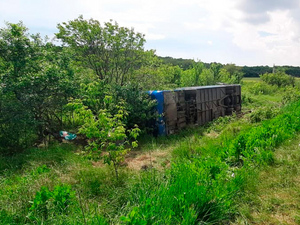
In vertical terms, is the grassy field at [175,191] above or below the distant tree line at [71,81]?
below

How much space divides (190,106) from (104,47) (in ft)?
17.0

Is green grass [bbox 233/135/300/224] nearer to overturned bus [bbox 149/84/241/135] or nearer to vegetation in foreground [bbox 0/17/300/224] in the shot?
vegetation in foreground [bbox 0/17/300/224]

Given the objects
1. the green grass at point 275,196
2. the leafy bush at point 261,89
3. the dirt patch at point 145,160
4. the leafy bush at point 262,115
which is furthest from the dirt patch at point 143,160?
the leafy bush at point 261,89

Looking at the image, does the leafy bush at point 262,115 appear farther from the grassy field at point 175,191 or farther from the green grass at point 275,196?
the green grass at point 275,196

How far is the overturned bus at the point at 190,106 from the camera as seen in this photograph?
29.0 feet

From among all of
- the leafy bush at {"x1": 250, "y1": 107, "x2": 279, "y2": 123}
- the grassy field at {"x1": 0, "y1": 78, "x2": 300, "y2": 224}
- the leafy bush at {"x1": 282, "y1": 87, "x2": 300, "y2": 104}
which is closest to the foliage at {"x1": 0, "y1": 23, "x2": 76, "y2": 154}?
the grassy field at {"x1": 0, "y1": 78, "x2": 300, "y2": 224}

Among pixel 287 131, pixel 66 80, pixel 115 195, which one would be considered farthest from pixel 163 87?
pixel 115 195

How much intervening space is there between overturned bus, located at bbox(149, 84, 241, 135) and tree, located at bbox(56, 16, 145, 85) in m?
2.43

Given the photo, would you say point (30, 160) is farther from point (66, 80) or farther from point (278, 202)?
point (278, 202)

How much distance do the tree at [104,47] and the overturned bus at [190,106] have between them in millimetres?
2430

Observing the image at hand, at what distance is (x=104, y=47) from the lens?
959cm

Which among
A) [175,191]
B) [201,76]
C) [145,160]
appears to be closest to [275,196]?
[175,191]

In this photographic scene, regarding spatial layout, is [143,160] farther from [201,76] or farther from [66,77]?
[201,76]

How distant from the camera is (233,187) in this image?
3.12 m
